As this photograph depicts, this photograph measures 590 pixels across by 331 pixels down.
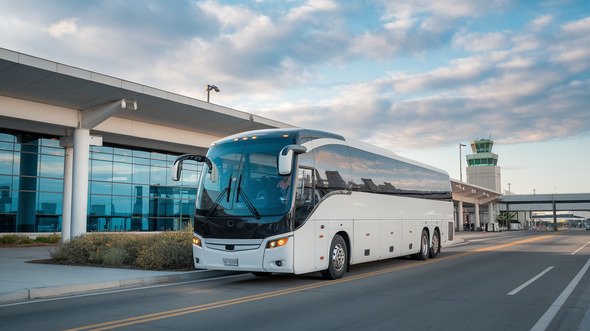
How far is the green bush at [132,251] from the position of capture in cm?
1445

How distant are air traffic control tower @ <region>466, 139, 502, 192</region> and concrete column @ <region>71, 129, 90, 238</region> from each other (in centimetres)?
8942

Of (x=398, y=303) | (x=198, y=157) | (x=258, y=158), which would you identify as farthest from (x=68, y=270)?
(x=398, y=303)

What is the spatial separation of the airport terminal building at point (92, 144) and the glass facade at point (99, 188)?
0.21 feet

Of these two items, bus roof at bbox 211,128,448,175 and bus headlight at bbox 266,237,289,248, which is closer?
bus headlight at bbox 266,237,289,248

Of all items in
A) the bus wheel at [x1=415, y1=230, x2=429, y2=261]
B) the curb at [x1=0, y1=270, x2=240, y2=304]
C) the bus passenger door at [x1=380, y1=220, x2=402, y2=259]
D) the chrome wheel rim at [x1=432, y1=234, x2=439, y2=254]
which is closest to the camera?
the curb at [x1=0, y1=270, x2=240, y2=304]

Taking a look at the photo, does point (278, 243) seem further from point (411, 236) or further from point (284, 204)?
point (411, 236)

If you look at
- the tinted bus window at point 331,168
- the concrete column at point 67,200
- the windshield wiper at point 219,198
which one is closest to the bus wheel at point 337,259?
the tinted bus window at point 331,168

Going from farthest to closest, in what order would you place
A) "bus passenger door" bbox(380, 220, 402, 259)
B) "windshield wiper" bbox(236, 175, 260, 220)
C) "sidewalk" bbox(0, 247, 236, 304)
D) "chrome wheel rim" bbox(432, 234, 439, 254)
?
"chrome wheel rim" bbox(432, 234, 439, 254) → "bus passenger door" bbox(380, 220, 402, 259) → "windshield wiper" bbox(236, 175, 260, 220) → "sidewalk" bbox(0, 247, 236, 304)

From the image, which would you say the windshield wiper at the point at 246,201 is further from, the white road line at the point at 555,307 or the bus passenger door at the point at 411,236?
the bus passenger door at the point at 411,236

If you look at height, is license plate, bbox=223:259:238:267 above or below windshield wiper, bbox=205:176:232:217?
below

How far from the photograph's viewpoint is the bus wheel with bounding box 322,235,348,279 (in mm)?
12297

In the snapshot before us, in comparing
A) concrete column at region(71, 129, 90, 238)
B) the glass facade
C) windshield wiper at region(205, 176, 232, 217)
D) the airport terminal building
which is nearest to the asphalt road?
windshield wiper at region(205, 176, 232, 217)

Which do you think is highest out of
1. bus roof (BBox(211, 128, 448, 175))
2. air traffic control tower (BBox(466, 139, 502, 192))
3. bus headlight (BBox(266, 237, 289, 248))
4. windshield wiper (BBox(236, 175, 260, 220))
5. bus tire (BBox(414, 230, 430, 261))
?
air traffic control tower (BBox(466, 139, 502, 192))

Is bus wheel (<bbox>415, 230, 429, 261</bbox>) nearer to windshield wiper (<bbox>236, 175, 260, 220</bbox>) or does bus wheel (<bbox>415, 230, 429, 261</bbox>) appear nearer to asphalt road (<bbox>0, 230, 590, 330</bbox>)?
asphalt road (<bbox>0, 230, 590, 330</bbox>)
